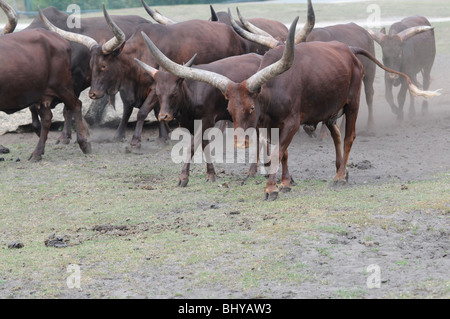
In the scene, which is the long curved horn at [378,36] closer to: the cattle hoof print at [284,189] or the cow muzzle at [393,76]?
the cow muzzle at [393,76]

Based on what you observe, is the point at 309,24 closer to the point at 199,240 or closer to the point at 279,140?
the point at 279,140

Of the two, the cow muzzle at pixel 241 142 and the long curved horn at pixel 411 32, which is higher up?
the cow muzzle at pixel 241 142

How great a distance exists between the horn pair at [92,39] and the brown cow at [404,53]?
17.0 feet

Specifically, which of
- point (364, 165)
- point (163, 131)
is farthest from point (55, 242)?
point (163, 131)

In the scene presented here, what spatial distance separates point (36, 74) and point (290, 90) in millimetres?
4214

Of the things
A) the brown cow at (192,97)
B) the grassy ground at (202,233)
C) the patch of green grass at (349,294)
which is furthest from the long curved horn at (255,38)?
the patch of green grass at (349,294)

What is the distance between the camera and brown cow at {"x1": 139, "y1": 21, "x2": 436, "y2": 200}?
835cm

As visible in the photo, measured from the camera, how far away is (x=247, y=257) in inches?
265

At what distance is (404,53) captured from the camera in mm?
15023

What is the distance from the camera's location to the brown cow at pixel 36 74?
36.8ft

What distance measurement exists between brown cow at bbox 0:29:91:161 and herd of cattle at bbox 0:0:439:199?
14mm

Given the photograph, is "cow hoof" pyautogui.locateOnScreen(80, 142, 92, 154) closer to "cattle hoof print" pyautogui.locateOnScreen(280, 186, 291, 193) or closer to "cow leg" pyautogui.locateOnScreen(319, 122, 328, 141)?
"cow leg" pyautogui.locateOnScreen(319, 122, 328, 141)

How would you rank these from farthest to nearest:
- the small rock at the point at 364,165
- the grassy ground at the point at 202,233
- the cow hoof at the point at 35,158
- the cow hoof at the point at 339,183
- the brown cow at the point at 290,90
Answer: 1. the cow hoof at the point at 35,158
2. the small rock at the point at 364,165
3. the cow hoof at the point at 339,183
4. the brown cow at the point at 290,90
5. the grassy ground at the point at 202,233

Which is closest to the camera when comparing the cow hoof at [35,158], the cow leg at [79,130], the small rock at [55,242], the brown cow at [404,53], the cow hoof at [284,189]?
the small rock at [55,242]
